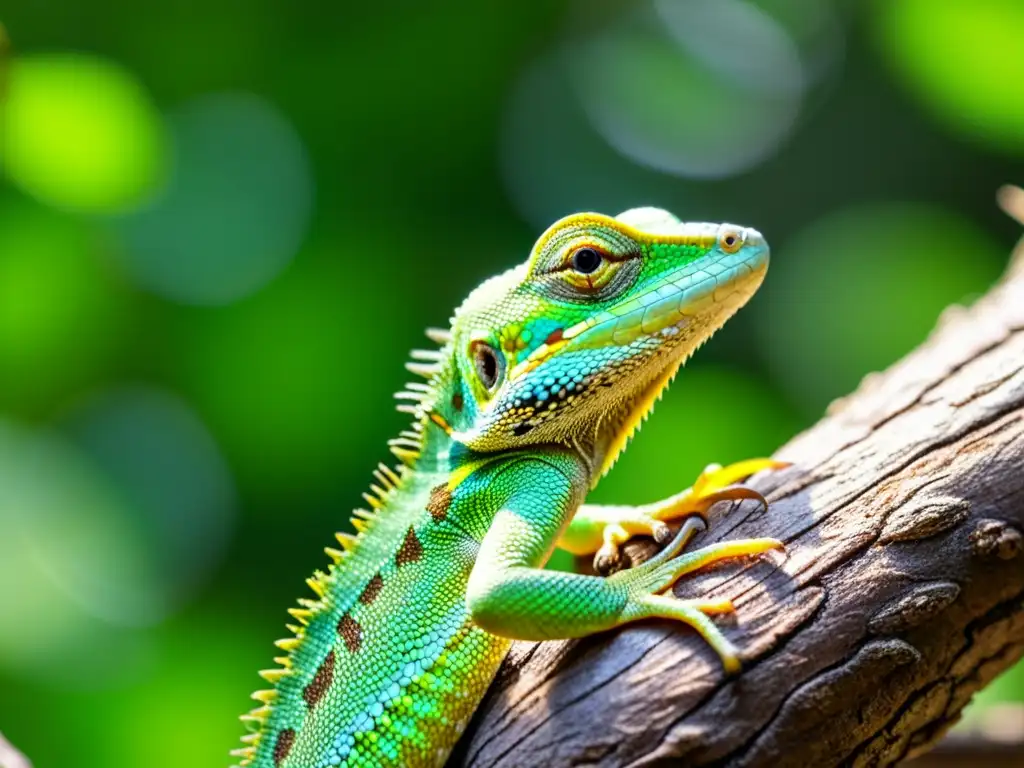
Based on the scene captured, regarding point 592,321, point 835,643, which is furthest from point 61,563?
point 835,643

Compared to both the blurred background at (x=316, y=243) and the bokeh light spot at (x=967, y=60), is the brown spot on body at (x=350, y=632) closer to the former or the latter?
the blurred background at (x=316, y=243)

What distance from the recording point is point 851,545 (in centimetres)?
295

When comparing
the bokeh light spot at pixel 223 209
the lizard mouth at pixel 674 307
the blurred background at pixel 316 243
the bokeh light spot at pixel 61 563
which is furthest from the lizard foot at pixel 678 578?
the bokeh light spot at pixel 223 209

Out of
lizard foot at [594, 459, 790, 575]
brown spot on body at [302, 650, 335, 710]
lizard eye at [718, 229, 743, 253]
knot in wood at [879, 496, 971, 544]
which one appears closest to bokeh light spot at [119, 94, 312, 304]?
brown spot on body at [302, 650, 335, 710]

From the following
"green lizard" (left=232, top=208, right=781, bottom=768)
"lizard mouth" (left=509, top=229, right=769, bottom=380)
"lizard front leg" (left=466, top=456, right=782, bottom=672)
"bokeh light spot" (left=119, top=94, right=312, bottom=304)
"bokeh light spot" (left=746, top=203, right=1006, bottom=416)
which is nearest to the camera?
"lizard front leg" (left=466, top=456, right=782, bottom=672)

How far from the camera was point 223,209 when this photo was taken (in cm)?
834

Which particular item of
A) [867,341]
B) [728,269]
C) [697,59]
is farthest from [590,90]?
[728,269]

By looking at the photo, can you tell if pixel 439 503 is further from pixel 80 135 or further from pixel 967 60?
pixel 967 60

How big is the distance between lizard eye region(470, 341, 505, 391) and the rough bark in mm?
980

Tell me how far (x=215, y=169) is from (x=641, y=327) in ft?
20.4

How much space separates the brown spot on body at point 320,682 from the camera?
3.38 metres

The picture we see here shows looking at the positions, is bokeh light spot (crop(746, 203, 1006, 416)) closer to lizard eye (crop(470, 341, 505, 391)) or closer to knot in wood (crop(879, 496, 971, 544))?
knot in wood (crop(879, 496, 971, 544))

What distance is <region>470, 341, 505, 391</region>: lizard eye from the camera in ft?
11.5

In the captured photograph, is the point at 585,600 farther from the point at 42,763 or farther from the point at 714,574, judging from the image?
the point at 42,763
